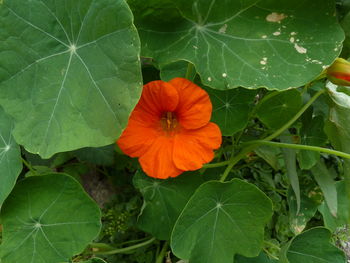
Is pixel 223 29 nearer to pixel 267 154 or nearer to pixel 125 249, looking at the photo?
pixel 267 154

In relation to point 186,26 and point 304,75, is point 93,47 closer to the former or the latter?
point 186,26

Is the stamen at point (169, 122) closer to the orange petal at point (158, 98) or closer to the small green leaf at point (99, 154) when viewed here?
the orange petal at point (158, 98)

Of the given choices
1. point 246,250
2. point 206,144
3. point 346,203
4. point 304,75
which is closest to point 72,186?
point 206,144

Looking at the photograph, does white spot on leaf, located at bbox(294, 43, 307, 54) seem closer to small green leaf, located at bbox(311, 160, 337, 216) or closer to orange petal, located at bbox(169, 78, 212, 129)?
orange petal, located at bbox(169, 78, 212, 129)

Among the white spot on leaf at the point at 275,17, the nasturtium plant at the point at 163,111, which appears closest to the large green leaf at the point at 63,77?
the nasturtium plant at the point at 163,111

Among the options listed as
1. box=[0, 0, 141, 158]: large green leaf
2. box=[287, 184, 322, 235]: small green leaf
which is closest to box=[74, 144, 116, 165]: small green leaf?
box=[0, 0, 141, 158]: large green leaf

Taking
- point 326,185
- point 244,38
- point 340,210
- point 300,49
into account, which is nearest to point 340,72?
point 300,49
